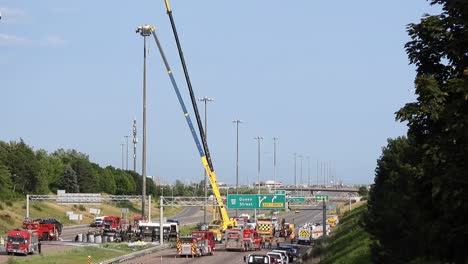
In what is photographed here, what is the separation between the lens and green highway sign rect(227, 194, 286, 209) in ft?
293

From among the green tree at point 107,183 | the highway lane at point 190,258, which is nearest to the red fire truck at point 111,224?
the highway lane at point 190,258

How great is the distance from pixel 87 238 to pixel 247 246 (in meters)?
16.9

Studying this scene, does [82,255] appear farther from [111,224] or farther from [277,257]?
[111,224]

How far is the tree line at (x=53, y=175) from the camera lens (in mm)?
131500

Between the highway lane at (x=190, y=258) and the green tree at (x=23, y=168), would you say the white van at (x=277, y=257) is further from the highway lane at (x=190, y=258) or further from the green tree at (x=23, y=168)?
the green tree at (x=23, y=168)

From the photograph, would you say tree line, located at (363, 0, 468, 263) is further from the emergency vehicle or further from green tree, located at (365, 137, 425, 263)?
the emergency vehicle

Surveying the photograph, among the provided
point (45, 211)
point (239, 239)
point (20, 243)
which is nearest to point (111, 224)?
point (239, 239)

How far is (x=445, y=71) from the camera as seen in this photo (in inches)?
747

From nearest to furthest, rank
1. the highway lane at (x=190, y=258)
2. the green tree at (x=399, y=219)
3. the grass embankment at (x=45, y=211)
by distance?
the green tree at (x=399, y=219), the highway lane at (x=190, y=258), the grass embankment at (x=45, y=211)

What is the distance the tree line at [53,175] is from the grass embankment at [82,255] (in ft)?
143

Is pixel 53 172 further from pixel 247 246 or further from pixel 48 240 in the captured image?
pixel 247 246

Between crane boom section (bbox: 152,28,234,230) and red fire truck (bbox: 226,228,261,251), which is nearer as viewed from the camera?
red fire truck (bbox: 226,228,261,251)

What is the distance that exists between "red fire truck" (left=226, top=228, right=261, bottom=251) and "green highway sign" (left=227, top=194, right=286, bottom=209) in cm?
966

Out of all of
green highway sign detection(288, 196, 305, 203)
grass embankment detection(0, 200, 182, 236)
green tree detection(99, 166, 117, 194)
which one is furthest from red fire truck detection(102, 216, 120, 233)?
green tree detection(99, 166, 117, 194)
